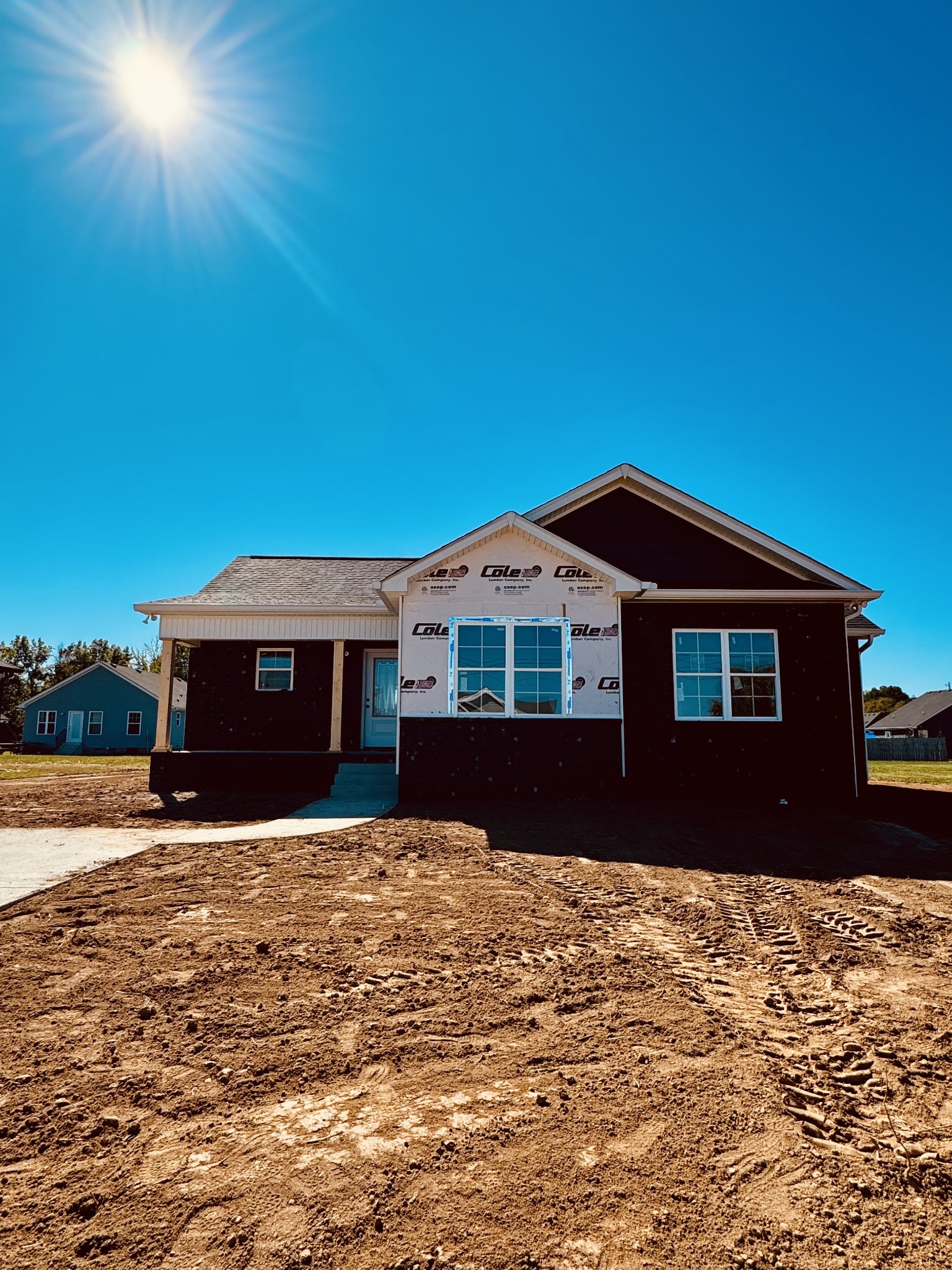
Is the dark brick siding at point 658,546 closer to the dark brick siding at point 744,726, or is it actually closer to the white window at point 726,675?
the dark brick siding at point 744,726

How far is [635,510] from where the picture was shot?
46.8ft

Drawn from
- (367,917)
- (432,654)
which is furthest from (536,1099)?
(432,654)

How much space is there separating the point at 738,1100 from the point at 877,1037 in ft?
3.52

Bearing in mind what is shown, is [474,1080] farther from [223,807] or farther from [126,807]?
[126,807]

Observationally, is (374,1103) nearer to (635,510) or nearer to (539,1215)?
(539,1215)

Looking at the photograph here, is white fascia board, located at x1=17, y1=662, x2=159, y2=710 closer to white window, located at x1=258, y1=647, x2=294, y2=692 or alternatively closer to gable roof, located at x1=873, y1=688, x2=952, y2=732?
white window, located at x1=258, y1=647, x2=294, y2=692

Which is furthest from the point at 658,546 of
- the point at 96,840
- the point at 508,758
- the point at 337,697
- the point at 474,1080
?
the point at 474,1080

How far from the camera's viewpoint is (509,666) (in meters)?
12.4

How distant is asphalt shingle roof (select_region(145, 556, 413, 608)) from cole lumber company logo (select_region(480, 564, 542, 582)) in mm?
2475

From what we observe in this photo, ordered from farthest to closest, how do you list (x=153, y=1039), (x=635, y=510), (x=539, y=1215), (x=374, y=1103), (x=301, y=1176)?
(x=635, y=510), (x=153, y=1039), (x=374, y=1103), (x=301, y=1176), (x=539, y=1215)

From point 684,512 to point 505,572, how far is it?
4.23m

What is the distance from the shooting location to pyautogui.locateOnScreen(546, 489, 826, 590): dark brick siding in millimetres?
13719

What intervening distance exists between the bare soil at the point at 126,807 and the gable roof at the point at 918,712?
61.2 meters

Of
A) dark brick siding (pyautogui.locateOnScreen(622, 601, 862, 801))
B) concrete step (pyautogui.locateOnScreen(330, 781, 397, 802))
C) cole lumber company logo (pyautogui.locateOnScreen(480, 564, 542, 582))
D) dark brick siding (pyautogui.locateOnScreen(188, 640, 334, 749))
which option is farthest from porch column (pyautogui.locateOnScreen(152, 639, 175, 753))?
dark brick siding (pyautogui.locateOnScreen(622, 601, 862, 801))
